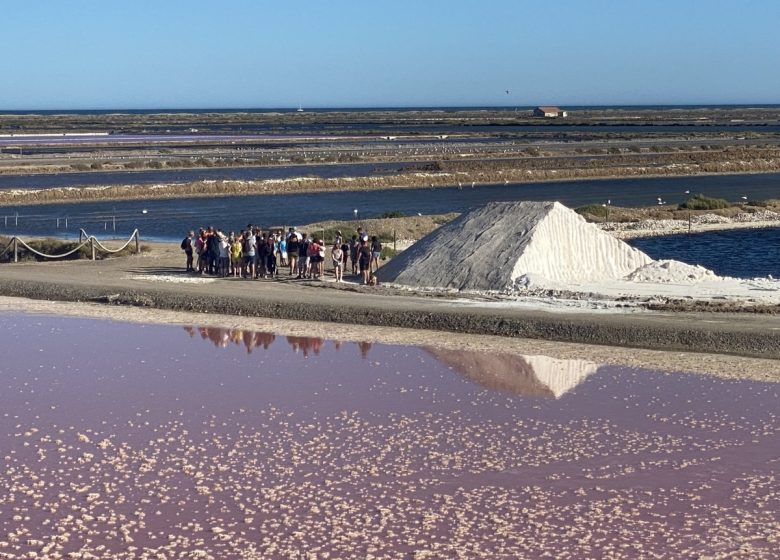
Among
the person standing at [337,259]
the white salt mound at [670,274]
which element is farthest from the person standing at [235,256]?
the white salt mound at [670,274]

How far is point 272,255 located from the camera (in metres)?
28.0

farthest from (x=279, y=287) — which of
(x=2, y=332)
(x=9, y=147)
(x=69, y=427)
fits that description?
(x=9, y=147)

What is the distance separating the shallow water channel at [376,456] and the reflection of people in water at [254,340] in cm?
32

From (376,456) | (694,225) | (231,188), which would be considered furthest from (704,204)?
(376,456)

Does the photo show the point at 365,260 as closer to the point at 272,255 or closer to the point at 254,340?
the point at 272,255

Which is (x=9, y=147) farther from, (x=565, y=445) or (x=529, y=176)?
(x=565, y=445)

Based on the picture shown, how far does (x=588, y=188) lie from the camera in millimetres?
60406

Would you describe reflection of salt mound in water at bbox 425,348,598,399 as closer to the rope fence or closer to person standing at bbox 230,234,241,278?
person standing at bbox 230,234,241,278

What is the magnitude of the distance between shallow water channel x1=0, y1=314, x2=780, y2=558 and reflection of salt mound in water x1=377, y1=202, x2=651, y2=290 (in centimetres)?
600

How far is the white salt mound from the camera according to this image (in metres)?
27.0

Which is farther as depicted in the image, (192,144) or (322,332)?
(192,144)

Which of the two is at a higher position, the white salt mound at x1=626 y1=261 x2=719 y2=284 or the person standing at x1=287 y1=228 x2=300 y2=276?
the person standing at x1=287 y1=228 x2=300 y2=276

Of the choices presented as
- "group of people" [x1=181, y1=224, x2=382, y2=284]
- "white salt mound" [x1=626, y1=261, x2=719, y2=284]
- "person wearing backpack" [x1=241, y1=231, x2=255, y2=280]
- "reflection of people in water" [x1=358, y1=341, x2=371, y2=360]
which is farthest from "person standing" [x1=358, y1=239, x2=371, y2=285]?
"white salt mound" [x1=626, y1=261, x2=719, y2=284]

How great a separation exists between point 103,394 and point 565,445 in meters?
7.07
